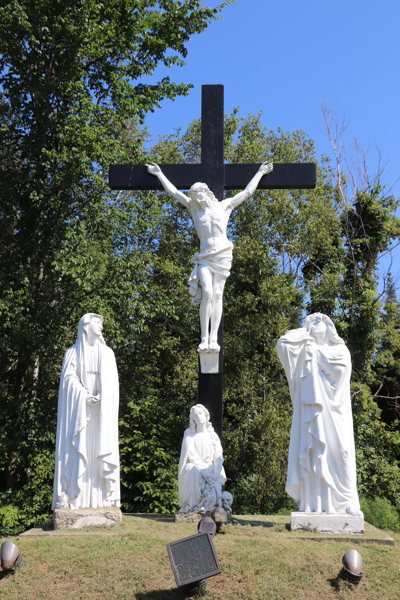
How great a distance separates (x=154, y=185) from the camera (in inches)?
378

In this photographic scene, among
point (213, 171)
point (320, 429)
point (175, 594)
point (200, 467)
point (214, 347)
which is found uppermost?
point (213, 171)

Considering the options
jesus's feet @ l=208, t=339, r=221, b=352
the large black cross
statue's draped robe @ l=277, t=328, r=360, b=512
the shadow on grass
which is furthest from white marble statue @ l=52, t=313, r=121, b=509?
the large black cross

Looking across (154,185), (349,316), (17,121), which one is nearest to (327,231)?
(349,316)

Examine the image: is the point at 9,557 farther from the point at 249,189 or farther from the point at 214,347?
the point at 249,189

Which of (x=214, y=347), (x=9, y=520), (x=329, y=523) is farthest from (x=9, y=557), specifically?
(x=9, y=520)

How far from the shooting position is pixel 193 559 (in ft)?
18.9

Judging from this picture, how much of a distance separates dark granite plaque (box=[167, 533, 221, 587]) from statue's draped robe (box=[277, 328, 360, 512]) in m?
2.17

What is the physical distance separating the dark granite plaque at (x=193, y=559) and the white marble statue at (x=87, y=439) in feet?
7.21

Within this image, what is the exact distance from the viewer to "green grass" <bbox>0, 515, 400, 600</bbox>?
5777 mm

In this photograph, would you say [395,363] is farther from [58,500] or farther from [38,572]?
[38,572]

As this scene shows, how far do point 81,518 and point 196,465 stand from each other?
4.74 feet

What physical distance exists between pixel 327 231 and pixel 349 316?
2511 mm

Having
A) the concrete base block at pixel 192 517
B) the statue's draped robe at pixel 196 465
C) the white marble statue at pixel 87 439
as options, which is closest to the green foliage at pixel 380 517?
the statue's draped robe at pixel 196 465

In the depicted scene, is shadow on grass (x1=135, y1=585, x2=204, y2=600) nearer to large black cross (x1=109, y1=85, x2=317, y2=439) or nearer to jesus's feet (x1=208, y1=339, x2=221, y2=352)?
jesus's feet (x1=208, y1=339, x2=221, y2=352)
